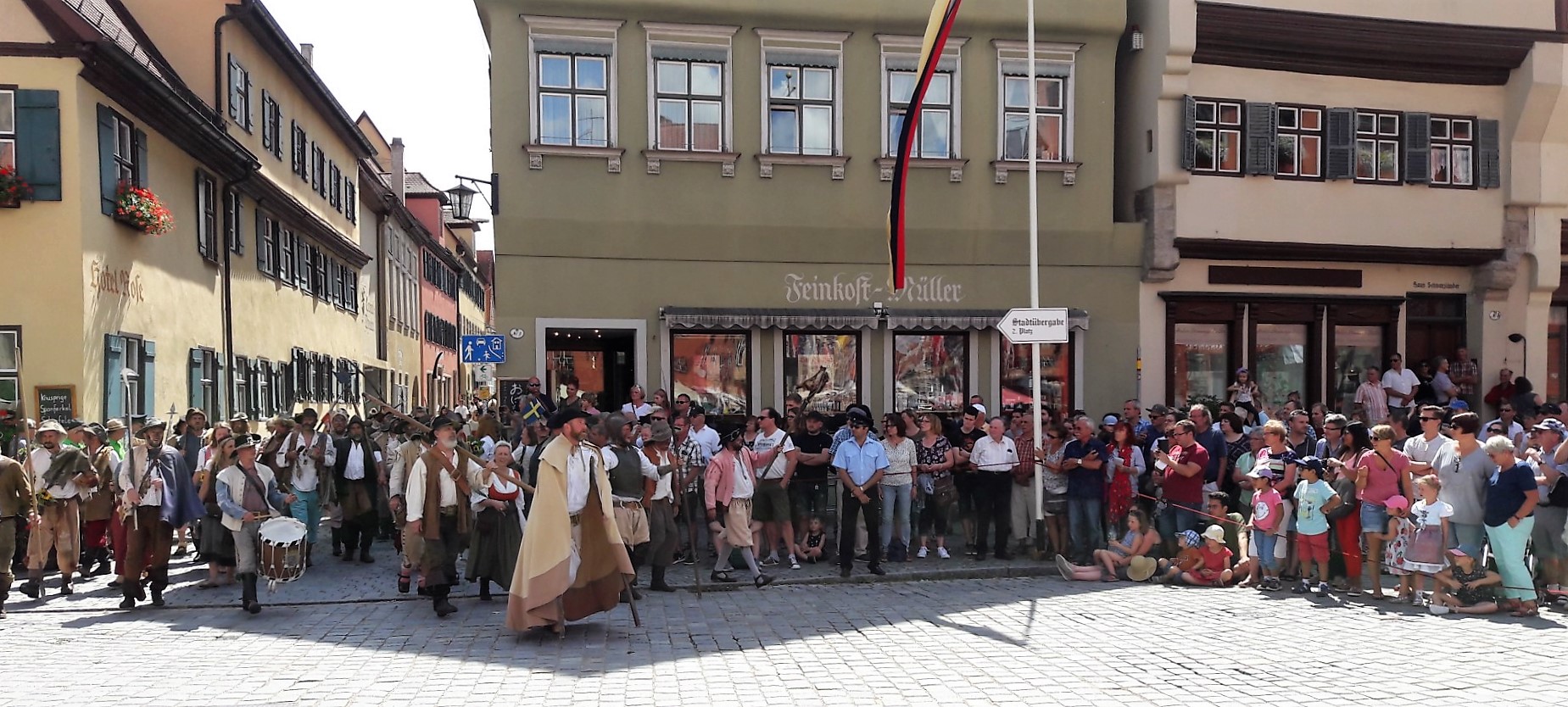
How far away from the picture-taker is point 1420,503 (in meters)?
10.8

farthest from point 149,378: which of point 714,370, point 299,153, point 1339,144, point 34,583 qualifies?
point 1339,144

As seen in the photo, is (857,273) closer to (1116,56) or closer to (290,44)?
(1116,56)

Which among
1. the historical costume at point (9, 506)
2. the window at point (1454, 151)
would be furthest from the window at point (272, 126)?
the window at point (1454, 151)

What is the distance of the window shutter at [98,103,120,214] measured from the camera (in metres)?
16.5

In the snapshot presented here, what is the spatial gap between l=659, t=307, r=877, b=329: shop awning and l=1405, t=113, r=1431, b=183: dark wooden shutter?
32.1 feet

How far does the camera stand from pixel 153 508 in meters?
11.3

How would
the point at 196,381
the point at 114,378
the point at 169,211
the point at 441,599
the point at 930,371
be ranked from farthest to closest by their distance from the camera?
the point at 196,381 → the point at 930,371 → the point at 169,211 → the point at 114,378 → the point at 441,599

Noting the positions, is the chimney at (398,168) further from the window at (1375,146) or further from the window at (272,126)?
the window at (1375,146)

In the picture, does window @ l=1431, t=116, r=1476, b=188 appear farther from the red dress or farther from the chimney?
the chimney

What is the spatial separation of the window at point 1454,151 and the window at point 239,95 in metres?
21.9

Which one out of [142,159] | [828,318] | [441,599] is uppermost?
[142,159]

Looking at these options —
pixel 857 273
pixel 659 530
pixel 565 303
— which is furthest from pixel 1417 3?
pixel 659 530

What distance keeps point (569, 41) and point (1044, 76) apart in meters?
7.61

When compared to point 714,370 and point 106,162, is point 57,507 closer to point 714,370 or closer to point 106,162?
point 106,162
